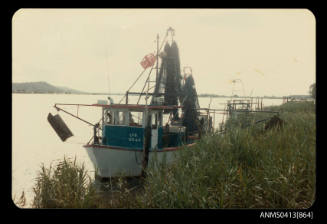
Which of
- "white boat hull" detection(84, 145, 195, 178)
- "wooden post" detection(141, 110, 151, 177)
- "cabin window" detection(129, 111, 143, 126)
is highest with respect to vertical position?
"cabin window" detection(129, 111, 143, 126)

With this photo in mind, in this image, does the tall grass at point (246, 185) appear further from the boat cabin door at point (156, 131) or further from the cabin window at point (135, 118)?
the cabin window at point (135, 118)

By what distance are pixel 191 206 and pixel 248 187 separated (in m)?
1.42

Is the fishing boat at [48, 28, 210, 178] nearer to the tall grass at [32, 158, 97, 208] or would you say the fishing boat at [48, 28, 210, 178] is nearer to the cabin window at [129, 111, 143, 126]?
the cabin window at [129, 111, 143, 126]

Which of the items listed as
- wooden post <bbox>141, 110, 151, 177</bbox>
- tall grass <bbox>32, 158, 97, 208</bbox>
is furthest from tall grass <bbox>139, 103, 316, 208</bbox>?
wooden post <bbox>141, 110, 151, 177</bbox>

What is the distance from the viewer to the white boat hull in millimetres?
12797

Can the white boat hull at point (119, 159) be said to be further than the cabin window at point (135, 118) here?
No

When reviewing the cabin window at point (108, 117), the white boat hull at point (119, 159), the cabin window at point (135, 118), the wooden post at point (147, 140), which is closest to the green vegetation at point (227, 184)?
the wooden post at point (147, 140)

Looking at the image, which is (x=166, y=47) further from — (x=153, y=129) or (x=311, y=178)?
(x=311, y=178)

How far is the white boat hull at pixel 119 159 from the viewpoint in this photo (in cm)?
1280

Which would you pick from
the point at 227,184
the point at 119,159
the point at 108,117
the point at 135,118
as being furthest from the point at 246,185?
the point at 108,117

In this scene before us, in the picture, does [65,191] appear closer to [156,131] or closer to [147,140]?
[147,140]

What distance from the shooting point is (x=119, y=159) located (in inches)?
508
